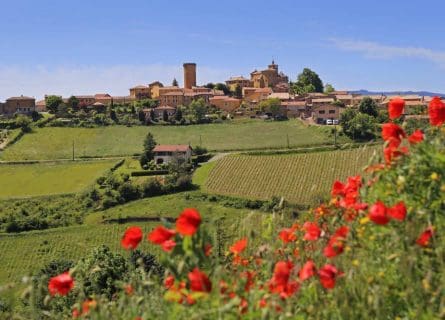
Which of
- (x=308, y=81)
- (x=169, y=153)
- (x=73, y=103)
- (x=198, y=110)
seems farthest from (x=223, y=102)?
(x=169, y=153)

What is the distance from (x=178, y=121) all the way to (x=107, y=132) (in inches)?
387

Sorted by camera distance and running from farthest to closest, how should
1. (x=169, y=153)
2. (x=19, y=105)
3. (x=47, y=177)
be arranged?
(x=19, y=105) < (x=169, y=153) < (x=47, y=177)

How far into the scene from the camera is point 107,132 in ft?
248

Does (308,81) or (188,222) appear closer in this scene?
(188,222)

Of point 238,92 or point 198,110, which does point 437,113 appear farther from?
point 238,92

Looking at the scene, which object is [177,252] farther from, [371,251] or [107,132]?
[107,132]

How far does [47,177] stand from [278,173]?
20699 mm

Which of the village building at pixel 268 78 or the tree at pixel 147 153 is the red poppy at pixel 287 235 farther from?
the village building at pixel 268 78

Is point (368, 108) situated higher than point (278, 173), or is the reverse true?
point (368, 108)

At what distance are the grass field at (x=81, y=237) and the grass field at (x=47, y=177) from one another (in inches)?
332

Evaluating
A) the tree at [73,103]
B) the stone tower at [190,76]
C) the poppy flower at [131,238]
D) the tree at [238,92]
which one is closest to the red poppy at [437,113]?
the poppy flower at [131,238]

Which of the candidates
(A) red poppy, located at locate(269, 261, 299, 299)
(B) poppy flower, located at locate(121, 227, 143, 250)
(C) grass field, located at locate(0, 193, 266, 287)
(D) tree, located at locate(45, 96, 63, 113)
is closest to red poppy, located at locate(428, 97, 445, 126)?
(A) red poppy, located at locate(269, 261, 299, 299)

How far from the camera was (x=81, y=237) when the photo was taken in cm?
3841

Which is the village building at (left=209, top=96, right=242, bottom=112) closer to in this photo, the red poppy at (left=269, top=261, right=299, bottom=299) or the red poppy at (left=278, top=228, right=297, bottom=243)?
the red poppy at (left=278, top=228, right=297, bottom=243)
